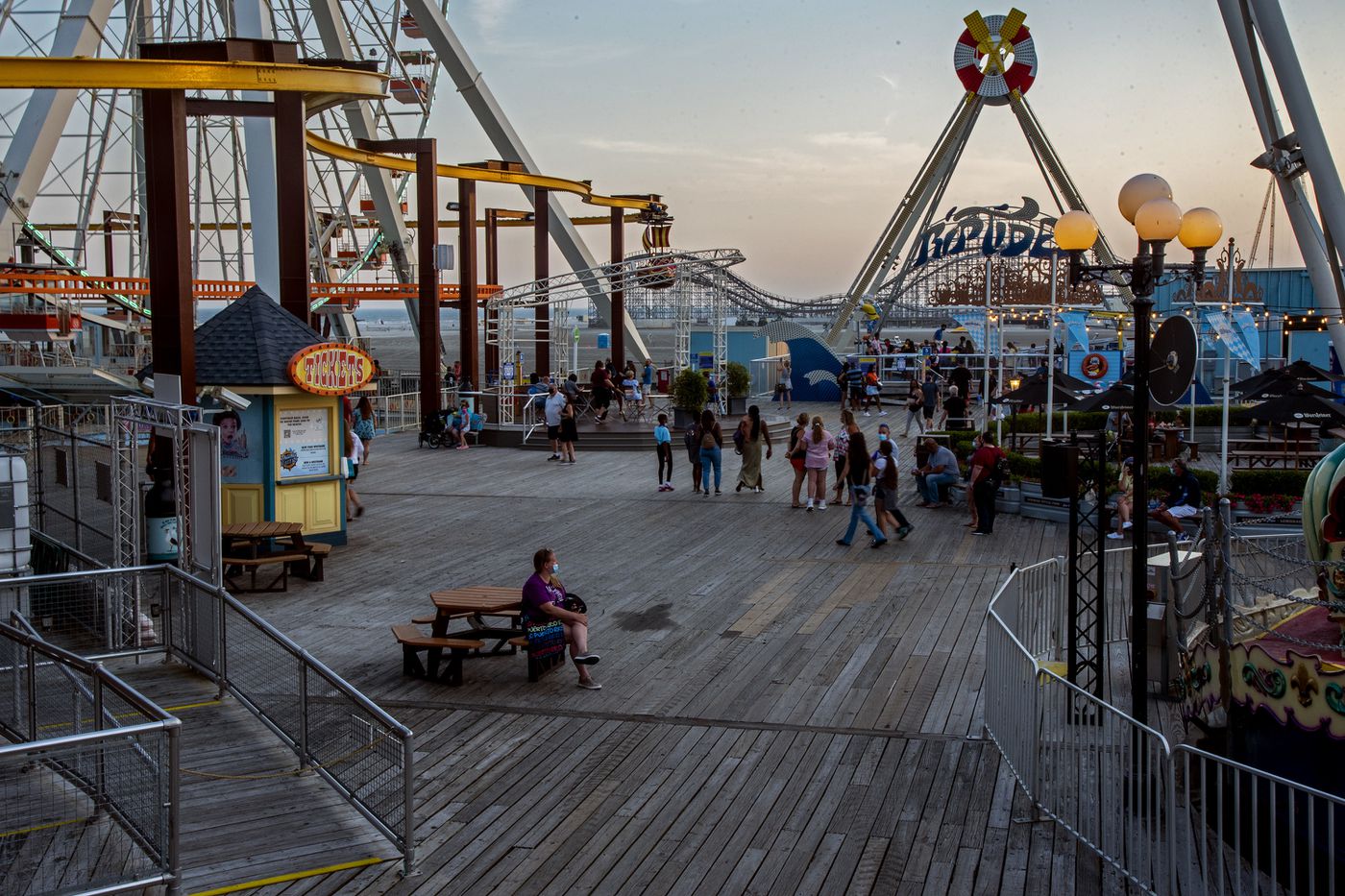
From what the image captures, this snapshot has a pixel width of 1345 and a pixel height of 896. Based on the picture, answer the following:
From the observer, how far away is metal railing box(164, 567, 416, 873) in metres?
6.91

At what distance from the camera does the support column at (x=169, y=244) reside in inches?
526

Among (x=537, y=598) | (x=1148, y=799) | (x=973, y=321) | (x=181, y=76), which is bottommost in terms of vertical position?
(x=1148, y=799)

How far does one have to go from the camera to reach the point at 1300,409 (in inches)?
755

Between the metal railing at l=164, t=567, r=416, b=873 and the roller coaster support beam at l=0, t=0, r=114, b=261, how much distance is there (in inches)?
847

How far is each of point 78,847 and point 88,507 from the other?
788cm

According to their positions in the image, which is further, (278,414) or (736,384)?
(736,384)

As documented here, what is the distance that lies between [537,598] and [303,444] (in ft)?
22.9

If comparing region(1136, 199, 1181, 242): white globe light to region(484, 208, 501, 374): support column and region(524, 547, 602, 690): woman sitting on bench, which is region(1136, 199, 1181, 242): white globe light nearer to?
region(524, 547, 602, 690): woman sitting on bench

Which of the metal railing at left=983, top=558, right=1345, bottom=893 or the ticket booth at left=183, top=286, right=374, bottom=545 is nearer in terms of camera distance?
the metal railing at left=983, top=558, right=1345, bottom=893

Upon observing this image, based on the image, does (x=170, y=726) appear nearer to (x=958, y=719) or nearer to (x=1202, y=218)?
(x=958, y=719)

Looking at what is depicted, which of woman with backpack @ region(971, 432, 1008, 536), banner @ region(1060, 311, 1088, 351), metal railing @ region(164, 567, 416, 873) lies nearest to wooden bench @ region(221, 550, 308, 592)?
metal railing @ region(164, 567, 416, 873)

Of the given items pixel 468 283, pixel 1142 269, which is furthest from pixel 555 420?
pixel 1142 269

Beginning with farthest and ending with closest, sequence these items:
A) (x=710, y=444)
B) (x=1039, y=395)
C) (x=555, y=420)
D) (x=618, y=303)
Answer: (x=618, y=303), (x=555, y=420), (x=1039, y=395), (x=710, y=444)

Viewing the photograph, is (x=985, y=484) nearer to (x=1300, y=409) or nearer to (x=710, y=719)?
(x=1300, y=409)
